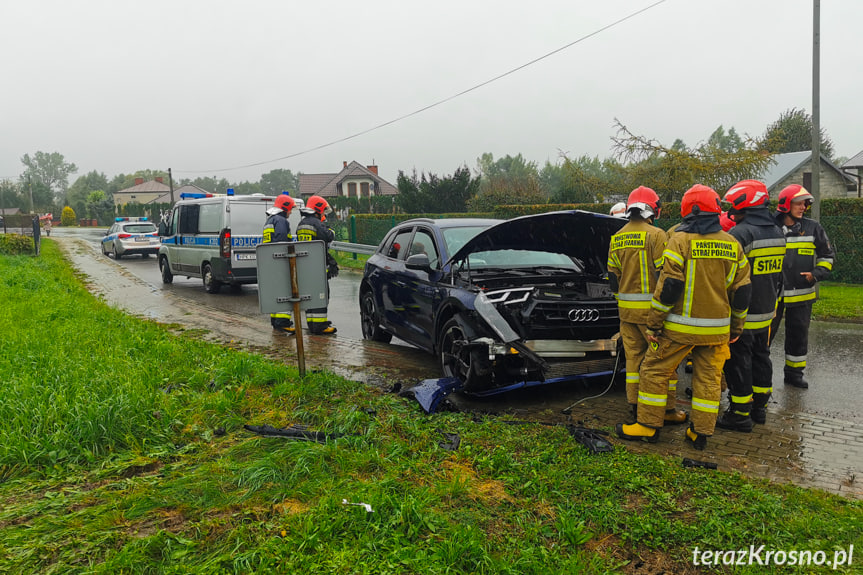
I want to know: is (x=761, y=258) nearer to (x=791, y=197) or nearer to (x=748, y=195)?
(x=748, y=195)

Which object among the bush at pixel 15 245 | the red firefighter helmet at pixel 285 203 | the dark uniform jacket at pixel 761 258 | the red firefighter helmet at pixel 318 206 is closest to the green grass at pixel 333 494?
the dark uniform jacket at pixel 761 258

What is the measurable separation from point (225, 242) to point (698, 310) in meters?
10.3

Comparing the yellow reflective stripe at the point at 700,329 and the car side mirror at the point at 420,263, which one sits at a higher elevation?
the car side mirror at the point at 420,263

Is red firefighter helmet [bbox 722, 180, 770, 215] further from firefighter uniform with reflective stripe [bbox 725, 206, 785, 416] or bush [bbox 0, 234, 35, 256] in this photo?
bush [bbox 0, 234, 35, 256]

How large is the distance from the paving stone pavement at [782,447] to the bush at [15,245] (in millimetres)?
23731

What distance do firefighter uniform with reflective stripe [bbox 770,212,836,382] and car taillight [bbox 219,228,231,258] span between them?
32.6ft

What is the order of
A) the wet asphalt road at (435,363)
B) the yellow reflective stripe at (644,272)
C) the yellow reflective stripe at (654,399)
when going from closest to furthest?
the yellow reflective stripe at (654,399)
the yellow reflective stripe at (644,272)
the wet asphalt road at (435,363)

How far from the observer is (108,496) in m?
3.63

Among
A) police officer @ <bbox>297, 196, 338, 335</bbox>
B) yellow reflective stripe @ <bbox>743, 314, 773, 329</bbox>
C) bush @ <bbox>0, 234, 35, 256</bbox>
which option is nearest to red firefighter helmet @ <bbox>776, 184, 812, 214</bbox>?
yellow reflective stripe @ <bbox>743, 314, 773, 329</bbox>

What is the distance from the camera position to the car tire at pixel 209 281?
542 inches

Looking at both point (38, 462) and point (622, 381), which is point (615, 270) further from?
point (38, 462)

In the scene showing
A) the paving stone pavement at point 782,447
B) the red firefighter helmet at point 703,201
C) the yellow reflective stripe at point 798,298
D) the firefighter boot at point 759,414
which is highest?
the red firefighter helmet at point 703,201

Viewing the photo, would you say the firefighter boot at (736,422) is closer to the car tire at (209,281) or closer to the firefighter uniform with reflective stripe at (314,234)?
the firefighter uniform with reflective stripe at (314,234)

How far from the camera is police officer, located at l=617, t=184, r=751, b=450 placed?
4469 mm
